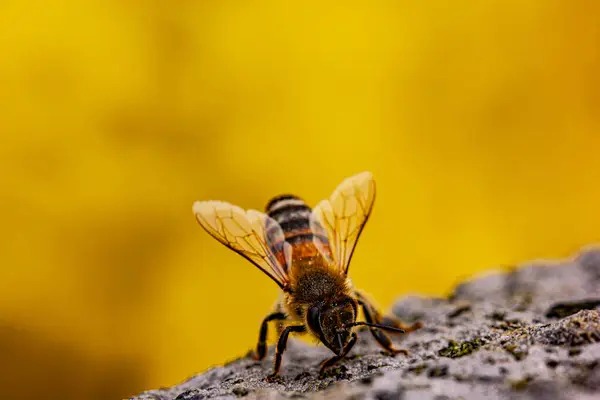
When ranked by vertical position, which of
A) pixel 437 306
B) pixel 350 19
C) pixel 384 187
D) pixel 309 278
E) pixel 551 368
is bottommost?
pixel 551 368

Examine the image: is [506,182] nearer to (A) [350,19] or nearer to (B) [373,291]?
(B) [373,291]

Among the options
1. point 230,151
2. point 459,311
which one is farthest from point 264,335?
point 230,151

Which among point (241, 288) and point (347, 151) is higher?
point (347, 151)

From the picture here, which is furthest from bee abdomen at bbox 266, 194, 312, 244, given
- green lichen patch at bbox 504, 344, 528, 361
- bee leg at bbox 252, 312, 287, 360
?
green lichen patch at bbox 504, 344, 528, 361

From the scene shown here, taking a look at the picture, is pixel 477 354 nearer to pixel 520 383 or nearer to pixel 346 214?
pixel 520 383

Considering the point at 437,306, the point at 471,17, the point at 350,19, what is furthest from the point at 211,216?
the point at 471,17

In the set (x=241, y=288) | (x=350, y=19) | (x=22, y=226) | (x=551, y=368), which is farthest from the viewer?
(x=350, y=19)

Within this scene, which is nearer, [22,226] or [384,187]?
[22,226]
